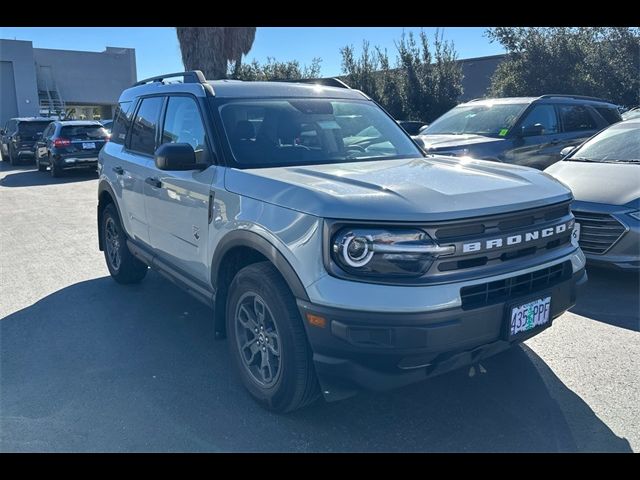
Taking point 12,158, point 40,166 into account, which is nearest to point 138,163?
point 40,166

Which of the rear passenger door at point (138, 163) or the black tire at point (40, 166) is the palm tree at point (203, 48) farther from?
the rear passenger door at point (138, 163)

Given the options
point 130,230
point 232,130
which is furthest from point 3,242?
point 232,130

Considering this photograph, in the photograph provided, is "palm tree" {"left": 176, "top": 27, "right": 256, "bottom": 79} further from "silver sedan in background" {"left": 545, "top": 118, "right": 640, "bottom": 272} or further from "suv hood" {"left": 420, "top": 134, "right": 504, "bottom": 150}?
"silver sedan in background" {"left": 545, "top": 118, "right": 640, "bottom": 272}

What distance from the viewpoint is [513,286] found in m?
2.96

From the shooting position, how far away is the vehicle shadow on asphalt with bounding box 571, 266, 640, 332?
470cm

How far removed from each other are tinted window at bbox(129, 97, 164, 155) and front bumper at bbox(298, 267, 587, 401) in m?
2.75

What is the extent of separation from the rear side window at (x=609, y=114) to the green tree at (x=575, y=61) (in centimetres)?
878

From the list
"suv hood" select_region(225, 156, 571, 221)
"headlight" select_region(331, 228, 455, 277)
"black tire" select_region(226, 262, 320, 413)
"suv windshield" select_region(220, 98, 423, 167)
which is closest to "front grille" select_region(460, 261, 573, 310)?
"headlight" select_region(331, 228, 455, 277)

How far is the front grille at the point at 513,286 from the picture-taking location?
109 inches

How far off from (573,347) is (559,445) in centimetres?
139

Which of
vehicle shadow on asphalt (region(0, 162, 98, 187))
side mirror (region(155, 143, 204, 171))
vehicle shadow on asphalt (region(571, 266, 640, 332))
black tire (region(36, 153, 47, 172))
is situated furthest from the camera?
black tire (region(36, 153, 47, 172))

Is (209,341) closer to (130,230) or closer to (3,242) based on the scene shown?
(130,230)

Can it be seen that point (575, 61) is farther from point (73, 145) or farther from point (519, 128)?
point (73, 145)

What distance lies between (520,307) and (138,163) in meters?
3.53
